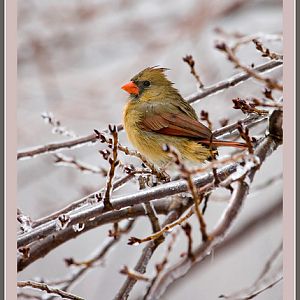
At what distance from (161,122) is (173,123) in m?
0.08

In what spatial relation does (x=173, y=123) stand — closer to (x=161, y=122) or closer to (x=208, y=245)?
(x=161, y=122)

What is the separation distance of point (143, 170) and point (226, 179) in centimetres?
30

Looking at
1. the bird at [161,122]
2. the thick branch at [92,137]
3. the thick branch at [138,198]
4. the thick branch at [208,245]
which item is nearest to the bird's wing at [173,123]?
the bird at [161,122]

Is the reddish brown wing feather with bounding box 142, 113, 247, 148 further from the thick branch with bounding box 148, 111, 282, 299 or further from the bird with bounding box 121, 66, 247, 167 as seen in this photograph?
the thick branch with bounding box 148, 111, 282, 299

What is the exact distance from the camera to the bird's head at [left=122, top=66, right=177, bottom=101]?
1.80m

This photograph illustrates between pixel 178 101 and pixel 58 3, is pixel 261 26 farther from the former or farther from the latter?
pixel 58 3

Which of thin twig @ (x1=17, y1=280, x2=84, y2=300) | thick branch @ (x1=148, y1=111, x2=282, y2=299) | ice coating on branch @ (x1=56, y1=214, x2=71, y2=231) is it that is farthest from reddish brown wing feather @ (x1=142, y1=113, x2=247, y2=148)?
Answer: thin twig @ (x1=17, y1=280, x2=84, y2=300)

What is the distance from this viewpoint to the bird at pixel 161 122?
5.12 ft

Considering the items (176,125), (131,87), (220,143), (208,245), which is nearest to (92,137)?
(131,87)

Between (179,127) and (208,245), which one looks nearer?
(208,245)

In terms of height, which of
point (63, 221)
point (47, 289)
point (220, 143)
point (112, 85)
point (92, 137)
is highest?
point (112, 85)

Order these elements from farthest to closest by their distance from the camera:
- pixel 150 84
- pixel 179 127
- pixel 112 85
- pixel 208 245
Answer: pixel 112 85, pixel 150 84, pixel 179 127, pixel 208 245

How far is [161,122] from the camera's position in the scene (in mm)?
1736

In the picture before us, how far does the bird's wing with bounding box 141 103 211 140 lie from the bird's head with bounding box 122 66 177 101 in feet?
0.15
